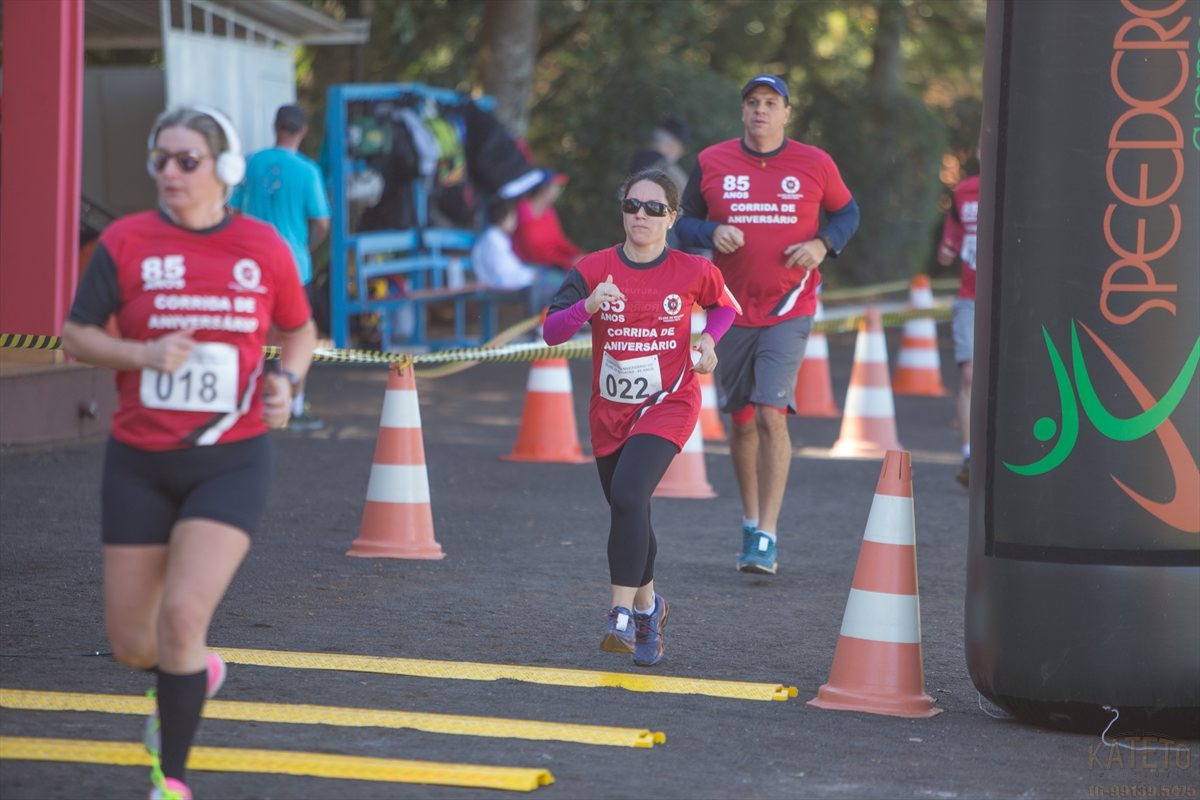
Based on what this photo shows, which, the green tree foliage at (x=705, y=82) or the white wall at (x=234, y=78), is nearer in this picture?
the white wall at (x=234, y=78)

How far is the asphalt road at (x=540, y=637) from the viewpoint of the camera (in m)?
5.04

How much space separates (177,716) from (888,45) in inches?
963

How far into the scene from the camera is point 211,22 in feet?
54.3

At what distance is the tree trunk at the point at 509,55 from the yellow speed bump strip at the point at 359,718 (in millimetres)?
16559

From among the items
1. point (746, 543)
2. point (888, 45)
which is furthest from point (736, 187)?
point (888, 45)

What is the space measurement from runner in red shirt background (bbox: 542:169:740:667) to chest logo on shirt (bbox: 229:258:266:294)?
183cm

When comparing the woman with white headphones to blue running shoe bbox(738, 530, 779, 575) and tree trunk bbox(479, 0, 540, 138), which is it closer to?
blue running shoe bbox(738, 530, 779, 575)

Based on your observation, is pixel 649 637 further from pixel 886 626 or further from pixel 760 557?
pixel 760 557

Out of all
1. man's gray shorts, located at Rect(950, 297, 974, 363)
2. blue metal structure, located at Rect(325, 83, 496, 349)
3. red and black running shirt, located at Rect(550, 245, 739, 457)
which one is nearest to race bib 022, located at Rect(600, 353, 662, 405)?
red and black running shirt, located at Rect(550, 245, 739, 457)

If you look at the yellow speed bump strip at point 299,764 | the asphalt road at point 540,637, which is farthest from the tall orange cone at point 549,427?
the yellow speed bump strip at point 299,764

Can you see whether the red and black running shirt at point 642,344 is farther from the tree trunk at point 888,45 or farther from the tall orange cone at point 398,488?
the tree trunk at point 888,45

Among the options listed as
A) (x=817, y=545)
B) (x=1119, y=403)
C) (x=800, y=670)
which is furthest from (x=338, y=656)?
(x=817, y=545)

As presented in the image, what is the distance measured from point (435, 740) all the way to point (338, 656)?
1.15 metres

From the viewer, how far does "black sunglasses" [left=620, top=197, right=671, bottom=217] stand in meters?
6.47
